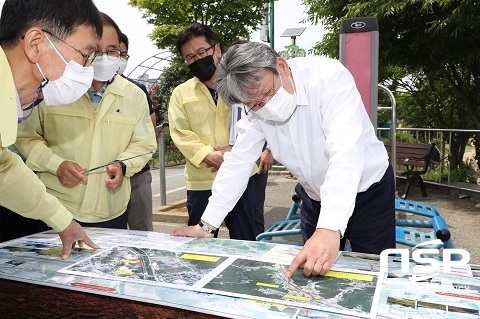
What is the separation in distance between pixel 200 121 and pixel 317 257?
185 centimetres

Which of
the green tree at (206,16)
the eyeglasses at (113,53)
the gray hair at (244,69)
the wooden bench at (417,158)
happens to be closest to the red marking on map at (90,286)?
the gray hair at (244,69)

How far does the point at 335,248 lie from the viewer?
151cm

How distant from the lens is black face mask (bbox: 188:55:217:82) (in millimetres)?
3055

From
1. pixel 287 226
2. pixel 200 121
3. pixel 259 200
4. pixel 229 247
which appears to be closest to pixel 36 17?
pixel 229 247

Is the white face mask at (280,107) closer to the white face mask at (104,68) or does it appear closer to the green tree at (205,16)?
the white face mask at (104,68)

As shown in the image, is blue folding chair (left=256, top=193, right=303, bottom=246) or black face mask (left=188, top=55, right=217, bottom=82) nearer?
black face mask (left=188, top=55, right=217, bottom=82)

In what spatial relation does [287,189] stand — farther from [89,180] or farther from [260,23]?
[89,180]

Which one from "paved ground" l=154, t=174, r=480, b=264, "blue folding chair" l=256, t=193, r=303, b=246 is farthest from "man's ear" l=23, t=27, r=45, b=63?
"paved ground" l=154, t=174, r=480, b=264

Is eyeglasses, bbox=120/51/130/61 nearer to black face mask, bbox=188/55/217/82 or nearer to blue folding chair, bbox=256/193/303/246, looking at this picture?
black face mask, bbox=188/55/217/82

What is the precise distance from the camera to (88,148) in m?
2.36

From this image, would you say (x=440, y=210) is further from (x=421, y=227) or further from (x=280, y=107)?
(x=280, y=107)

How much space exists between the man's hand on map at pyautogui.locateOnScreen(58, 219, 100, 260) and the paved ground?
3.42 m

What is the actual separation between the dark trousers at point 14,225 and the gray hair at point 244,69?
134 cm

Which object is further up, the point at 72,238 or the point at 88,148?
the point at 88,148
